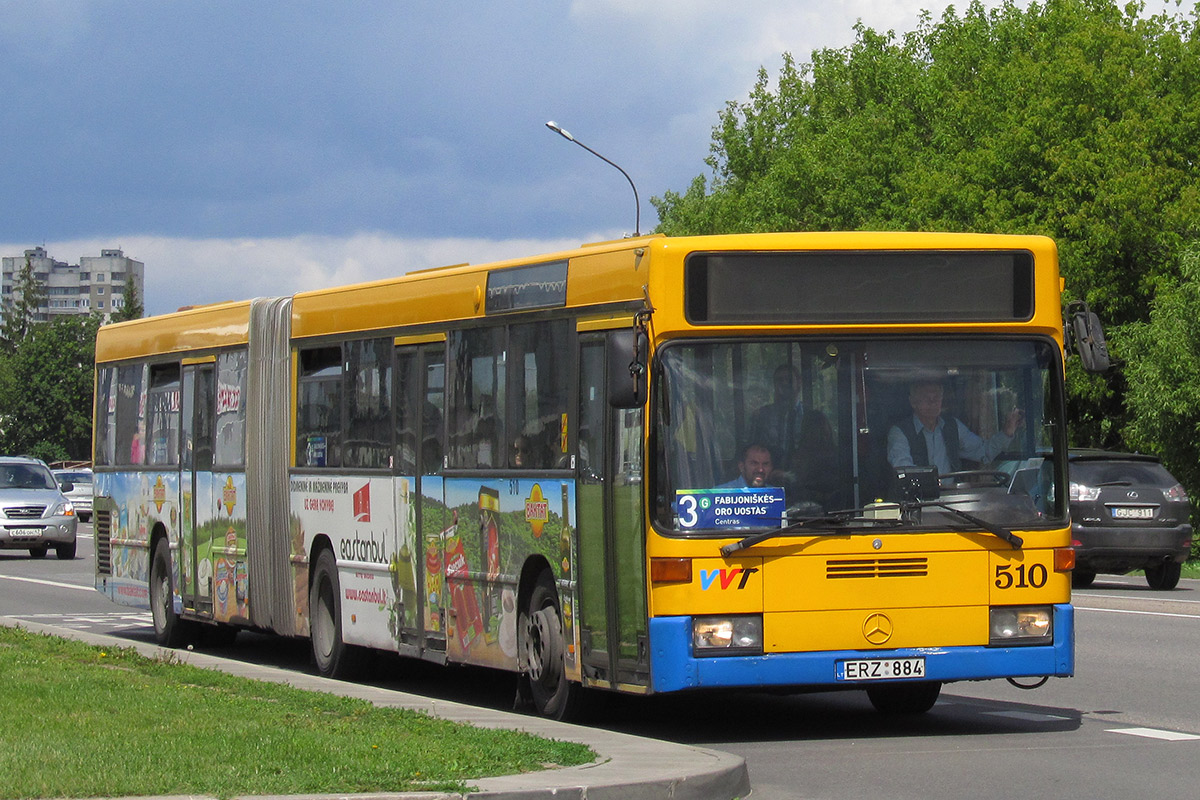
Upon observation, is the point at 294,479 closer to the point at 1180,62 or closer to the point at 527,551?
the point at 527,551

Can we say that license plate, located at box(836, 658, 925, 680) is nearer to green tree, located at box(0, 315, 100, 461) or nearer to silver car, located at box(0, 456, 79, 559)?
silver car, located at box(0, 456, 79, 559)

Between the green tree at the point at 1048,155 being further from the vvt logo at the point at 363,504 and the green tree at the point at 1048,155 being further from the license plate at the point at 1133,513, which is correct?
the vvt logo at the point at 363,504

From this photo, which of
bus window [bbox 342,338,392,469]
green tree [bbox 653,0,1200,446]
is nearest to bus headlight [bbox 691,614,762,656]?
bus window [bbox 342,338,392,469]

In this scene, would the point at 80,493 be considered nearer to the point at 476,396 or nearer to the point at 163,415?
the point at 163,415

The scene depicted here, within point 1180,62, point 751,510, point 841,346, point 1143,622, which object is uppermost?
point 1180,62

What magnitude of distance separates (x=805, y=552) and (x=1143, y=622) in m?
9.34

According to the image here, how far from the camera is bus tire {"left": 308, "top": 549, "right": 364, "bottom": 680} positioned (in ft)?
50.0

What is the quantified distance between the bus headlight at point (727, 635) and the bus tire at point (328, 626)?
5.26 meters

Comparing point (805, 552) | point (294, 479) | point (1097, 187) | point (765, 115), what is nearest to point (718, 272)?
point (805, 552)

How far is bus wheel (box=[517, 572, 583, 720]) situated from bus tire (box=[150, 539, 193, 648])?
7471 mm

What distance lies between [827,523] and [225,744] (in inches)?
133

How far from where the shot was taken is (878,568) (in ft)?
35.2

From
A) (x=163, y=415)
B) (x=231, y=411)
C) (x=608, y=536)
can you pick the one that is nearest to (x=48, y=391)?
(x=163, y=415)

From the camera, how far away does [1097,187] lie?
44.8 metres
